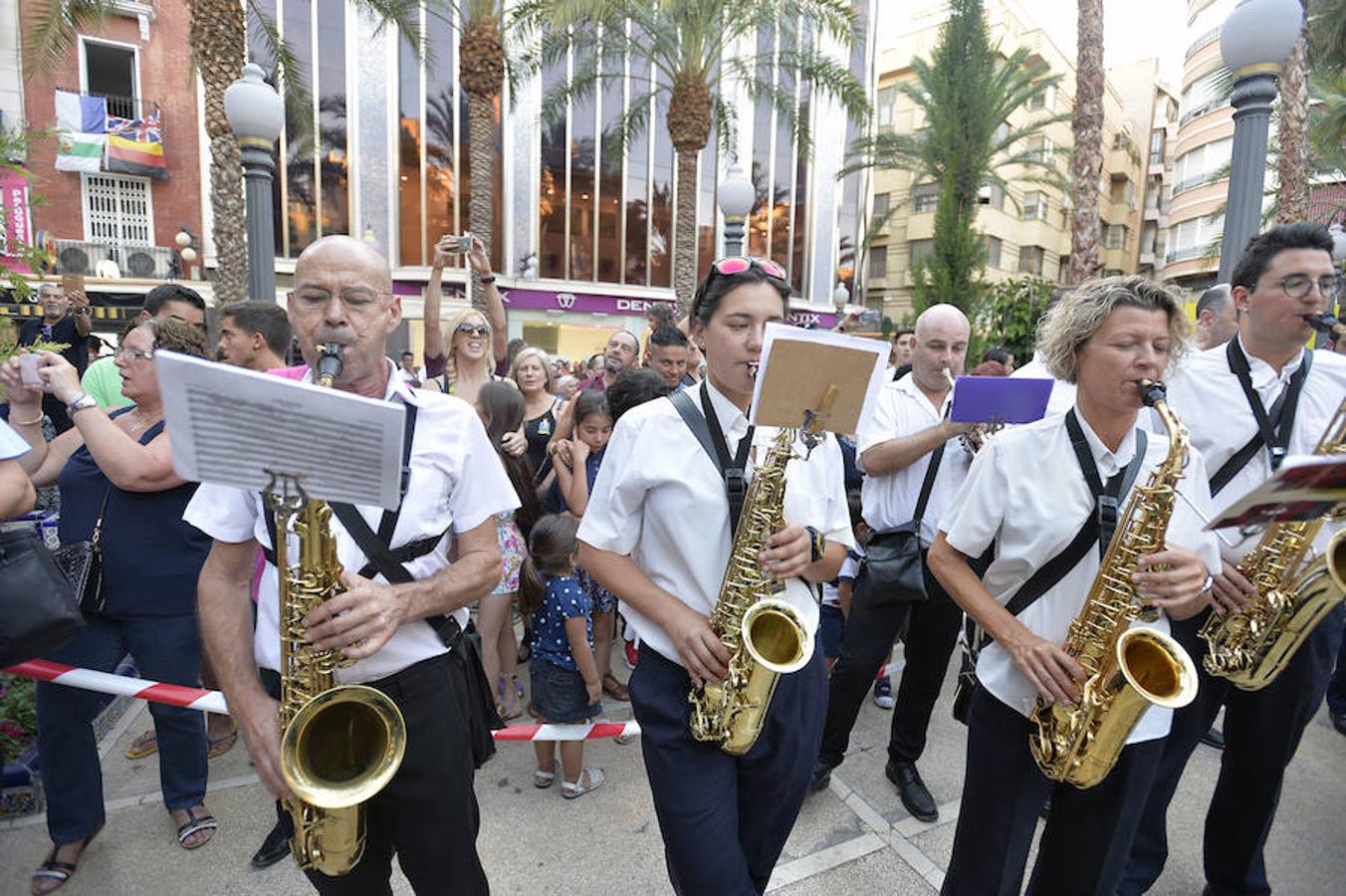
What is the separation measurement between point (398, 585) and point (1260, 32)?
612 centimetres

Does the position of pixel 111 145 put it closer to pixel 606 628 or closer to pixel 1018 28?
pixel 606 628

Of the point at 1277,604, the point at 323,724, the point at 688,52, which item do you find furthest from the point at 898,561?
the point at 688,52

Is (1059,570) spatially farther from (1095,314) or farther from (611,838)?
(611,838)

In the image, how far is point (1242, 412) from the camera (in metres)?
2.83

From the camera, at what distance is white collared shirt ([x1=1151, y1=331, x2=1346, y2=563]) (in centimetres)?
279

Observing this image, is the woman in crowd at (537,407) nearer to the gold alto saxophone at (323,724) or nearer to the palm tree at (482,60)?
the gold alto saxophone at (323,724)

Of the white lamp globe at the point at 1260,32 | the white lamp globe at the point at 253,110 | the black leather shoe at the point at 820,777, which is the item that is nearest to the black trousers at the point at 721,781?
the black leather shoe at the point at 820,777

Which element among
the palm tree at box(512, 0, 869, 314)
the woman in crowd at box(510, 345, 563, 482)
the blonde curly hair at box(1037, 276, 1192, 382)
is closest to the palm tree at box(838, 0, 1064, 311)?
the palm tree at box(512, 0, 869, 314)

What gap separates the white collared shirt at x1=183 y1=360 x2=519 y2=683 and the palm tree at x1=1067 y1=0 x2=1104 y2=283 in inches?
522

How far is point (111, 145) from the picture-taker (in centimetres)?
1870

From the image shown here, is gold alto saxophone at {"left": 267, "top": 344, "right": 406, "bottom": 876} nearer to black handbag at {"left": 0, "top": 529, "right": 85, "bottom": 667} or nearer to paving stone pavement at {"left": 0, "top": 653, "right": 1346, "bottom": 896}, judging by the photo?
black handbag at {"left": 0, "top": 529, "right": 85, "bottom": 667}

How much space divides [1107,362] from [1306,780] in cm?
359

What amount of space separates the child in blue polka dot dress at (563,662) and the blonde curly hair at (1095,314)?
99.7 inches

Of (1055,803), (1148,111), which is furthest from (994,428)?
(1148,111)
